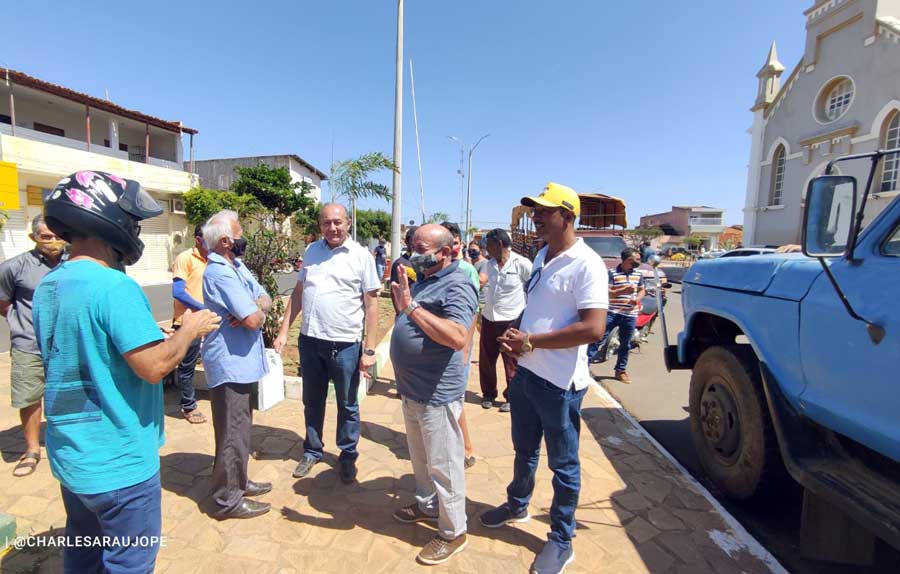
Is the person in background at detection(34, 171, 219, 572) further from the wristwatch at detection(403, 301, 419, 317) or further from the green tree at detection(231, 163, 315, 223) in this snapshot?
the green tree at detection(231, 163, 315, 223)

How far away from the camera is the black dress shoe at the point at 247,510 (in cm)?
264

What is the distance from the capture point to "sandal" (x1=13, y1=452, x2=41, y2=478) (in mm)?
3002

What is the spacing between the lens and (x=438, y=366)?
2.30 m

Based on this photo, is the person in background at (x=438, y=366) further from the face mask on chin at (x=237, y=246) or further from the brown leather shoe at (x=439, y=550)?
the face mask on chin at (x=237, y=246)

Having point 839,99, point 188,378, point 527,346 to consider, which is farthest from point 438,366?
point 839,99

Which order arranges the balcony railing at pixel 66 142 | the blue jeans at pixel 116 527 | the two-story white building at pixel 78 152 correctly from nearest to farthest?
→ the blue jeans at pixel 116 527 < the two-story white building at pixel 78 152 < the balcony railing at pixel 66 142

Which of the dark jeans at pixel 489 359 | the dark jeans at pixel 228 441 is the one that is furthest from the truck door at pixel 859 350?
the dark jeans at pixel 228 441

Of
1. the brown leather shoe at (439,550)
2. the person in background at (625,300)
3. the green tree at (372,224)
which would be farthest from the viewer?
the green tree at (372,224)

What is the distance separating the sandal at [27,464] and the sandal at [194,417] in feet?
3.27

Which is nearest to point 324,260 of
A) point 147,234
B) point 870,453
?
point 870,453

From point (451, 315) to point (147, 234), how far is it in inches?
857

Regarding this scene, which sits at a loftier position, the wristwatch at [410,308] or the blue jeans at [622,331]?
the wristwatch at [410,308]

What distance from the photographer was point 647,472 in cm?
335

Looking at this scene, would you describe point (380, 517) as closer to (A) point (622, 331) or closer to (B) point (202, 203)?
(A) point (622, 331)
